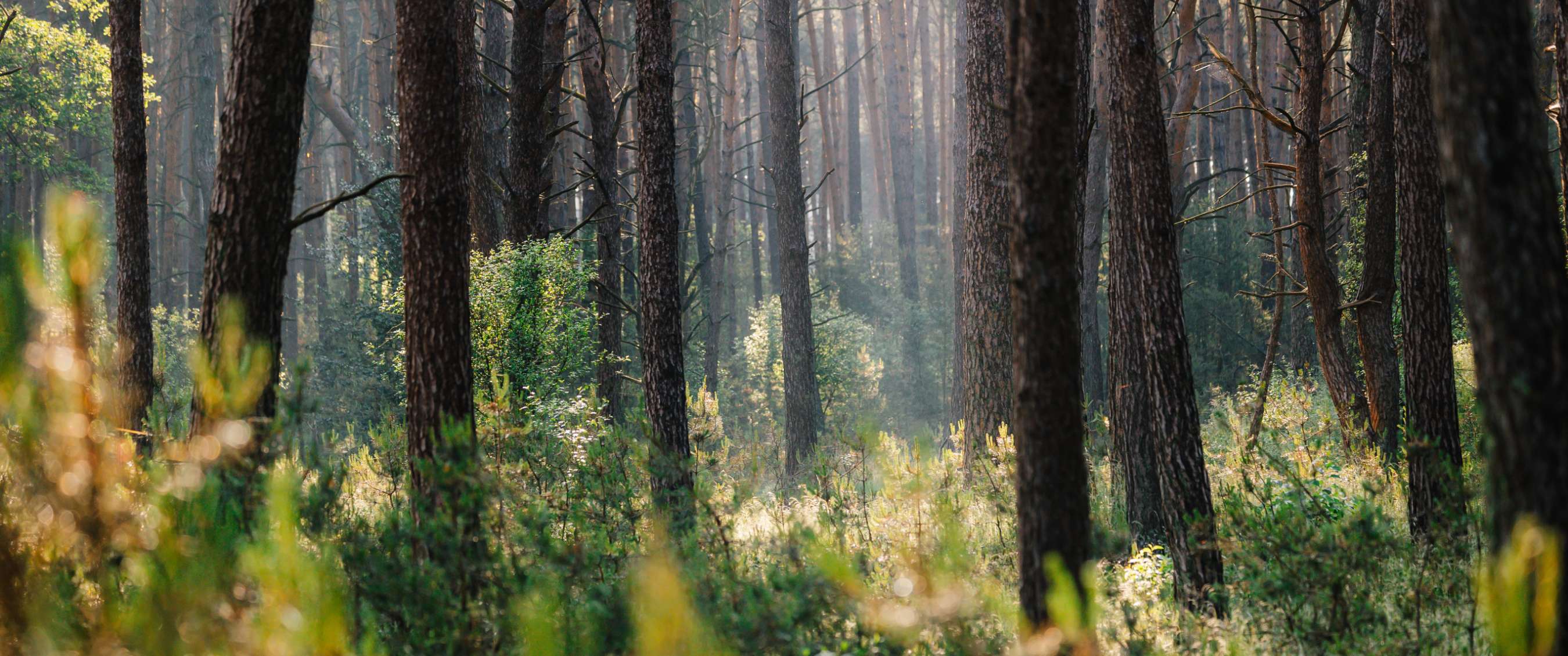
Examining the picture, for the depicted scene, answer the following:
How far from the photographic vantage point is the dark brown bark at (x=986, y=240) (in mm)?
9547

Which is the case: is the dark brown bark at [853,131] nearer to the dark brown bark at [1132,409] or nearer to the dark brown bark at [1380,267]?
the dark brown bark at [1380,267]

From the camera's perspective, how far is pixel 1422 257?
6.92 meters

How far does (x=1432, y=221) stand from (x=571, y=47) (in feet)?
77.7

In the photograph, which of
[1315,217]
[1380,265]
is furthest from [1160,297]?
[1315,217]

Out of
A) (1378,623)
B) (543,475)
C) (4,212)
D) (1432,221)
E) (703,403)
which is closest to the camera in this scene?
(1378,623)

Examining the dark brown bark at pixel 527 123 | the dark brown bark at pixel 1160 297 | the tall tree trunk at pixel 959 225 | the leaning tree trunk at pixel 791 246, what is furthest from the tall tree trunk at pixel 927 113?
the dark brown bark at pixel 1160 297

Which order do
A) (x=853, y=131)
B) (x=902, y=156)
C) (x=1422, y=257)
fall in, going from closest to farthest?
(x=1422, y=257) → (x=902, y=156) → (x=853, y=131)

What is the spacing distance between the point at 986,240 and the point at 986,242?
0.05 ft

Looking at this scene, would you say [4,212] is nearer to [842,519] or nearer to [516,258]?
[516,258]

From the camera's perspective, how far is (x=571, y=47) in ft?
89.6

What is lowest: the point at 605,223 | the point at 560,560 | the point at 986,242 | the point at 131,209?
the point at 560,560

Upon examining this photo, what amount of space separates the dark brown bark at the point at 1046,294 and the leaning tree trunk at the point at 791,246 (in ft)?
37.5

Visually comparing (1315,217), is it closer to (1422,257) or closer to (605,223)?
(1422,257)

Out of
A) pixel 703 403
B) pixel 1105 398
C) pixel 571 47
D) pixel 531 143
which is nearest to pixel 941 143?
pixel 571 47
